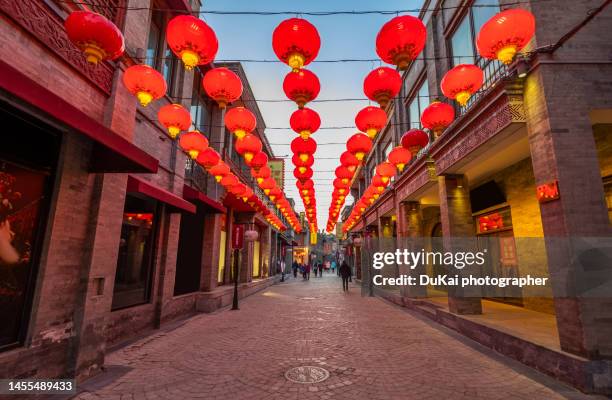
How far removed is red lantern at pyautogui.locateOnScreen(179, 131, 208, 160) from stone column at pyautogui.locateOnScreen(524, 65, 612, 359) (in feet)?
23.9

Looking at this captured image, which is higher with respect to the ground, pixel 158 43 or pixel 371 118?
pixel 158 43

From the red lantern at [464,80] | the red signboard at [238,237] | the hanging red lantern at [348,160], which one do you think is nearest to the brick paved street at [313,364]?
the red signboard at [238,237]

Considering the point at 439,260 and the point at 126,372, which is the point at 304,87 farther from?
the point at 439,260

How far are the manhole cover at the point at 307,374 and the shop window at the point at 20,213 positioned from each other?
12.9ft

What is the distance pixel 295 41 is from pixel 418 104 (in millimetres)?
10326

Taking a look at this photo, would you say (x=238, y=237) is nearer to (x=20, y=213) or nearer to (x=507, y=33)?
(x=20, y=213)

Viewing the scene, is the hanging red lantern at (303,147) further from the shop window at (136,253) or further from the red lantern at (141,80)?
the shop window at (136,253)

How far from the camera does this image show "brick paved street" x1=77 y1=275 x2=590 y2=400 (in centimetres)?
409

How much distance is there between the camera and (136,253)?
7883mm

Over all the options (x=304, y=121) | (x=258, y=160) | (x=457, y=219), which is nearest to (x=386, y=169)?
(x=457, y=219)

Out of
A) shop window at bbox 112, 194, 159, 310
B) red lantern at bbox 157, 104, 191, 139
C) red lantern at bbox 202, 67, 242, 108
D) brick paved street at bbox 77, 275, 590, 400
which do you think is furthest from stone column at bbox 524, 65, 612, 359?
shop window at bbox 112, 194, 159, 310

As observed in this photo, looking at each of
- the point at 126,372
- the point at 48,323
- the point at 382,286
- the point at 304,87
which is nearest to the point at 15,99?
the point at 48,323

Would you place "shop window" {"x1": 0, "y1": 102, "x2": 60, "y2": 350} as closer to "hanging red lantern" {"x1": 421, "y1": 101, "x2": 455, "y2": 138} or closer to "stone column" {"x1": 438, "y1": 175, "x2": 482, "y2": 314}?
"hanging red lantern" {"x1": 421, "y1": 101, "x2": 455, "y2": 138}

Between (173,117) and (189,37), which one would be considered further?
(173,117)
